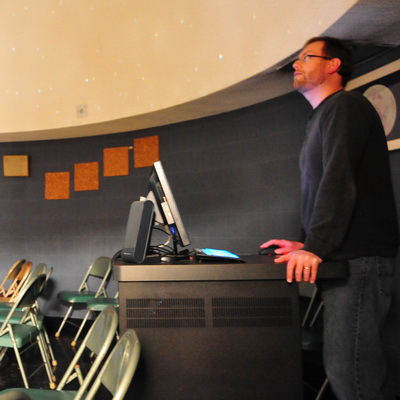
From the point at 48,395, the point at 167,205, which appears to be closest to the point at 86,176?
the point at 167,205

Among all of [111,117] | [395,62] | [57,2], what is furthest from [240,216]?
[57,2]

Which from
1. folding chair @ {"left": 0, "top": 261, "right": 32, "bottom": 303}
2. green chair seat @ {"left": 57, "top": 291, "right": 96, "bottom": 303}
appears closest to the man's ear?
green chair seat @ {"left": 57, "top": 291, "right": 96, "bottom": 303}

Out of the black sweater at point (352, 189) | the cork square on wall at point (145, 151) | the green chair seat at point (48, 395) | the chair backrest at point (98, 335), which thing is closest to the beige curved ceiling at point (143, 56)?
the cork square on wall at point (145, 151)

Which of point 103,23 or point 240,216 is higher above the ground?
point 103,23

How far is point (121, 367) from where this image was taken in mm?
1135

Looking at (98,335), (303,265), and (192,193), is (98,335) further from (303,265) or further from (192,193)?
(192,193)

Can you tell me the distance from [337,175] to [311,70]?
461mm

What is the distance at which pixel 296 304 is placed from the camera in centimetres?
129

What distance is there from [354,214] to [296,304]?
340 mm

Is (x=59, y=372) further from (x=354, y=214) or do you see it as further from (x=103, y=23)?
(x=103, y=23)

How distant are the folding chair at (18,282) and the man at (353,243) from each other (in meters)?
3.63

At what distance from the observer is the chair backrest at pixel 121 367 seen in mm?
964

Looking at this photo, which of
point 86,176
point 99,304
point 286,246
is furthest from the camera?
point 86,176

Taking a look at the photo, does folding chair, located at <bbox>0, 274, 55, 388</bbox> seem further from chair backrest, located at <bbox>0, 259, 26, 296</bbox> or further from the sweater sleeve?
the sweater sleeve
